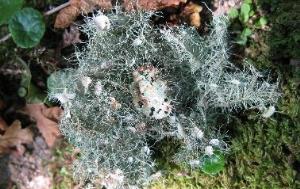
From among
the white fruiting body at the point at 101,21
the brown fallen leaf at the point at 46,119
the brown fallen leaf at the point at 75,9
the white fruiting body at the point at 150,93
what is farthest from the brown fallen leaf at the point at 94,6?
the brown fallen leaf at the point at 46,119

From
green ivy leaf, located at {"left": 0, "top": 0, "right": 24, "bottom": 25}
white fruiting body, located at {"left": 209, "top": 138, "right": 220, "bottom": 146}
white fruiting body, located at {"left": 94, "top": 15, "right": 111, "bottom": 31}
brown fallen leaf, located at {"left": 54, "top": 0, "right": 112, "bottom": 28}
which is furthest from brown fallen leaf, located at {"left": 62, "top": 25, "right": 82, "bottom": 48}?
white fruiting body, located at {"left": 209, "top": 138, "right": 220, "bottom": 146}

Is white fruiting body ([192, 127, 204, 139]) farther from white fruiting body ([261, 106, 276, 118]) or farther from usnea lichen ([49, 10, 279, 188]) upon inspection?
white fruiting body ([261, 106, 276, 118])

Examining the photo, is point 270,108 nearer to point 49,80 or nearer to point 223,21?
point 223,21

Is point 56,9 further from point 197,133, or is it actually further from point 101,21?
point 197,133

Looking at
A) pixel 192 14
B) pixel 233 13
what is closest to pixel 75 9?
pixel 192 14

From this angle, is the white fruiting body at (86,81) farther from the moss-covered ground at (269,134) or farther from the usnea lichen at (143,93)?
the moss-covered ground at (269,134)

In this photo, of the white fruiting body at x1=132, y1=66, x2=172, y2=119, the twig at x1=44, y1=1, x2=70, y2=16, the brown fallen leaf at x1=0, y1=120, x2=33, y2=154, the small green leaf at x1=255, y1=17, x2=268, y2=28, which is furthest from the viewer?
the brown fallen leaf at x1=0, y1=120, x2=33, y2=154
